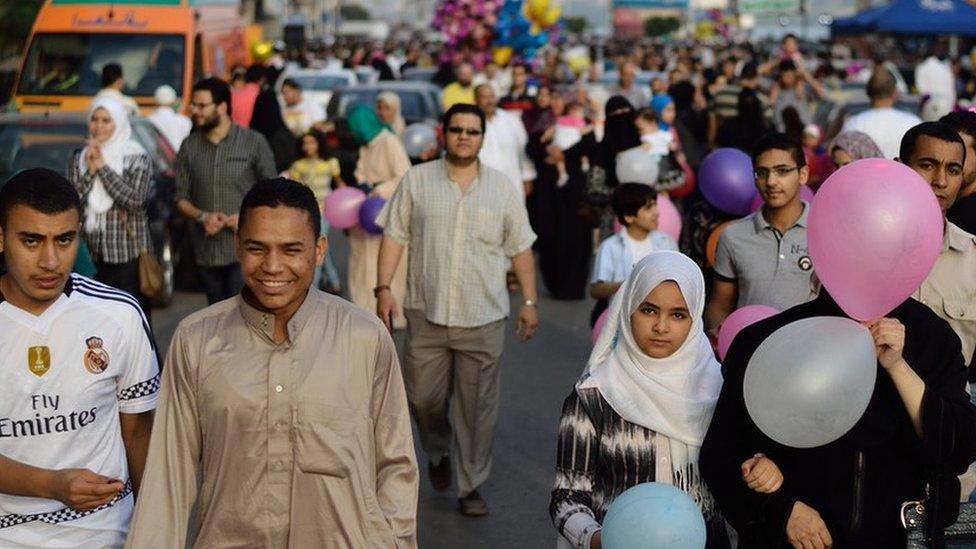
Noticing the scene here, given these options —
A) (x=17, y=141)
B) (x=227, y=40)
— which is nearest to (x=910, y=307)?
(x=17, y=141)

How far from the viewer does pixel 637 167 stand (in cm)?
1034

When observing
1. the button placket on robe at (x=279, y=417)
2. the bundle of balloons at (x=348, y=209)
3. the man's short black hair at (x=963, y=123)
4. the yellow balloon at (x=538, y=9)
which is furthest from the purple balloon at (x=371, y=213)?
the yellow balloon at (x=538, y=9)

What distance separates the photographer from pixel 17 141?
13273 millimetres

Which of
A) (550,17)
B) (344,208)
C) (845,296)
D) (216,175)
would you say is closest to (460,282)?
(216,175)

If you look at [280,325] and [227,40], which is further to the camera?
[227,40]

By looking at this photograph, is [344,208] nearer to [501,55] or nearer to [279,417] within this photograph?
Answer: [279,417]

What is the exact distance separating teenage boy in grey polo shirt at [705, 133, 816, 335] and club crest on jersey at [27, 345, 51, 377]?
3077 mm

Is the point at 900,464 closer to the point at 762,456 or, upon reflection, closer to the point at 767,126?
the point at 762,456

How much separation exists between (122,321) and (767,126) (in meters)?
11.0

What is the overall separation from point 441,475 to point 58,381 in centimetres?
400

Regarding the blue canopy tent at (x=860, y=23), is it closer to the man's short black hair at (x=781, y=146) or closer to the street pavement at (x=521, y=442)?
the street pavement at (x=521, y=442)

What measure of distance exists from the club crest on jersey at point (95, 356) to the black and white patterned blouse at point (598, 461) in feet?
3.95

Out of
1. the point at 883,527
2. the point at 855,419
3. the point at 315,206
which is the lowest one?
the point at 883,527

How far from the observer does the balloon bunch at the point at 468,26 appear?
24812mm
